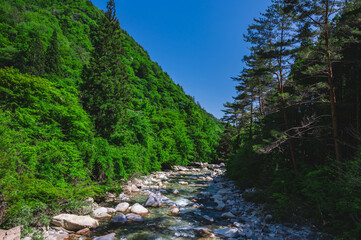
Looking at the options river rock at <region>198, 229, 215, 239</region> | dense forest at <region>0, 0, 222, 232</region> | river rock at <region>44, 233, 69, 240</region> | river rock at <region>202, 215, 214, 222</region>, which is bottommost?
river rock at <region>202, 215, 214, 222</region>

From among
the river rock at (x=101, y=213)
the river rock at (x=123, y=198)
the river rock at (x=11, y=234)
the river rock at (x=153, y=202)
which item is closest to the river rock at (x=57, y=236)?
the river rock at (x=11, y=234)

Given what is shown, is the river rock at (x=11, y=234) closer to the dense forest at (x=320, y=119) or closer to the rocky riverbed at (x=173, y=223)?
the rocky riverbed at (x=173, y=223)

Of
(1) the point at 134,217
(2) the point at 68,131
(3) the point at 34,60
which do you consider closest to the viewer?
(1) the point at 134,217

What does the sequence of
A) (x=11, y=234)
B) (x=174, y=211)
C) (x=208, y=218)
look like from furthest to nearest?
(x=174, y=211) → (x=208, y=218) → (x=11, y=234)

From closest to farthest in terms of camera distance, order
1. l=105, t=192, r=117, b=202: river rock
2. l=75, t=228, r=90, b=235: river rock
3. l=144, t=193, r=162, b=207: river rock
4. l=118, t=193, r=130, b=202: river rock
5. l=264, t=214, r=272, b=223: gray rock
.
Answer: l=75, t=228, r=90, b=235: river rock, l=264, t=214, r=272, b=223: gray rock, l=144, t=193, r=162, b=207: river rock, l=105, t=192, r=117, b=202: river rock, l=118, t=193, r=130, b=202: river rock

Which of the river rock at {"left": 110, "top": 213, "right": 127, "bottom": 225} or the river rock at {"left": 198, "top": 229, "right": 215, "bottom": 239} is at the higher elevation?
the river rock at {"left": 110, "top": 213, "right": 127, "bottom": 225}

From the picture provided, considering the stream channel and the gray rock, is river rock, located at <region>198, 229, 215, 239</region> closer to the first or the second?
the stream channel

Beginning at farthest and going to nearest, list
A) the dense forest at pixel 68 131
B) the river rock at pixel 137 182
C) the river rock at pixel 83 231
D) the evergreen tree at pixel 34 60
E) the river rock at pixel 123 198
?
the evergreen tree at pixel 34 60, the river rock at pixel 137 182, the river rock at pixel 123 198, the river rock at pixel 83 231, the dense forest at pixel 68 131

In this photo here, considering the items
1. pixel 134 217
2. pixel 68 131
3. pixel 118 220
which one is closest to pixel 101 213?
pixel 118 220

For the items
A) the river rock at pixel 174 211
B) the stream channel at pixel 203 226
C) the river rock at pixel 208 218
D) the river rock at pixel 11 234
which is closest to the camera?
the river rock at pixel 11 234

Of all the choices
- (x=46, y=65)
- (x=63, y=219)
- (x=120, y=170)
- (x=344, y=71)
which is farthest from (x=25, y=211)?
(x=46, y=65)

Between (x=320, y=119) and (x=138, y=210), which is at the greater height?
(x=320, y=119)

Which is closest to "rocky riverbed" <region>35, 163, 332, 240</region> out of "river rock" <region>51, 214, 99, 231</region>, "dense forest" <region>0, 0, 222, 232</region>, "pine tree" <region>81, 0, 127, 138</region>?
"river rock" <region>51, 214, 99, 231</region>

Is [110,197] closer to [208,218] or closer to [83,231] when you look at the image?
[83,231]
